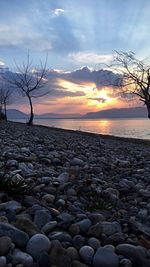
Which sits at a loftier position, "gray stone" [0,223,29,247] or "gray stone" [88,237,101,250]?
Result: "gray stone" [0,223,29,247]

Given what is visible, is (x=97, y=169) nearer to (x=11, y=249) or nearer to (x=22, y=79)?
(x=11, y=249)

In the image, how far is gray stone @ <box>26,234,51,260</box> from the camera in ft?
8.81

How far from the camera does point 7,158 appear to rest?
671 cm

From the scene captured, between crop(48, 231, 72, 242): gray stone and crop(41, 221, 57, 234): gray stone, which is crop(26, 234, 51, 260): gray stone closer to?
crop(48, 231, 72, 242): gray stone

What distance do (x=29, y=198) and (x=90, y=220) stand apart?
0.85 m

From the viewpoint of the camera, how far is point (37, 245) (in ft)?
9.04

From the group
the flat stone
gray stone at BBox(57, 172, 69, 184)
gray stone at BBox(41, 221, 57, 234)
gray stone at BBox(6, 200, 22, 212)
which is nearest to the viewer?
gray stone at BBox(41, 221, 57, 234)

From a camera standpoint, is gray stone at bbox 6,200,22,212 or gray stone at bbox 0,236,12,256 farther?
gray stone at bbox 6,200,22,212

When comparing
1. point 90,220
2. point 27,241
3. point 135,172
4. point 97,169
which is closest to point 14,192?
point 90,220

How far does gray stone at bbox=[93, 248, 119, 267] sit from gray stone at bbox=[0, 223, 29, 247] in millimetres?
611

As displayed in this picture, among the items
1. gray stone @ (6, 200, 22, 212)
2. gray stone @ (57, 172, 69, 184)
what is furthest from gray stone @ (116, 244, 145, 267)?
gray stone @ (57, 172, 69, 184)

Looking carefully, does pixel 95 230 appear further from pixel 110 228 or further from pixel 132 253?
pixel 132 253

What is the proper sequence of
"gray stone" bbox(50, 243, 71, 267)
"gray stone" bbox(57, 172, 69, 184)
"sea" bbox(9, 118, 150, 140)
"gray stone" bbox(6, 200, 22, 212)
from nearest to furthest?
1. "gray stone" bbox(50, 243, 71, 267)
2. "gray stone" bbox(6, 200, 22, 212)
3. "gray stone" bbox(57, 172, 69, 184)
4. "sea" bbox(9, 118, 150, 140)

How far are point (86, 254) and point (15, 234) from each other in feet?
2.09
